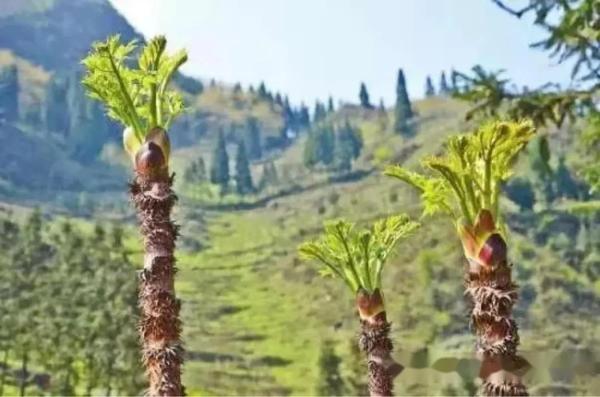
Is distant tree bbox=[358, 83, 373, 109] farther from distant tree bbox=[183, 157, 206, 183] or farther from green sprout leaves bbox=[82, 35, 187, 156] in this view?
green sprout leaves bbox=[82, 35, 187, 156]

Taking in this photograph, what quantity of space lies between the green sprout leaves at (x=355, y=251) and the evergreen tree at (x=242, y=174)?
339ft

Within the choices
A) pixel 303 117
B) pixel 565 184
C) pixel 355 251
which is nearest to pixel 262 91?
pixel 303 117

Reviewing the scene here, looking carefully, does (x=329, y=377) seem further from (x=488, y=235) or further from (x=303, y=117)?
(x=303, y=117)

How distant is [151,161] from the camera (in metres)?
7.95

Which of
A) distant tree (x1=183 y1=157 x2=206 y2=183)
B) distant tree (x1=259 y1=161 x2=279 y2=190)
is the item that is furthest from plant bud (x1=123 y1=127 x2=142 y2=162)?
distant tree (x1=259 y1=161 x2=279 y2=190)

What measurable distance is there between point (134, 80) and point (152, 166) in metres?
0.94

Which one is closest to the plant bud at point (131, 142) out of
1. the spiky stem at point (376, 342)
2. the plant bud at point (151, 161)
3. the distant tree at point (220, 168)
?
the plant bud at point (151, 161)

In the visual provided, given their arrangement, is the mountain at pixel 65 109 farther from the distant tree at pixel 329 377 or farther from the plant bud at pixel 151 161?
the plant bud at pixel 151 161

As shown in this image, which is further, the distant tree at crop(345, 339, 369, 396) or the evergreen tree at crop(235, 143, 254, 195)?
the evergreen tree at crop(235, 143, 254, 195)

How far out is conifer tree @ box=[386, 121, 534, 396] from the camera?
663 centimetres

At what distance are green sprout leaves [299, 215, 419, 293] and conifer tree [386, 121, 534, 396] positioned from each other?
339 cm

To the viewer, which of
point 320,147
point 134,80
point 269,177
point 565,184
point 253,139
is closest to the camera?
point 134,80

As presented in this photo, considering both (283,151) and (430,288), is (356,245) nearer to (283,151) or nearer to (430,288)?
(430,288)

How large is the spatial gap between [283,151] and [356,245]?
126070mm
